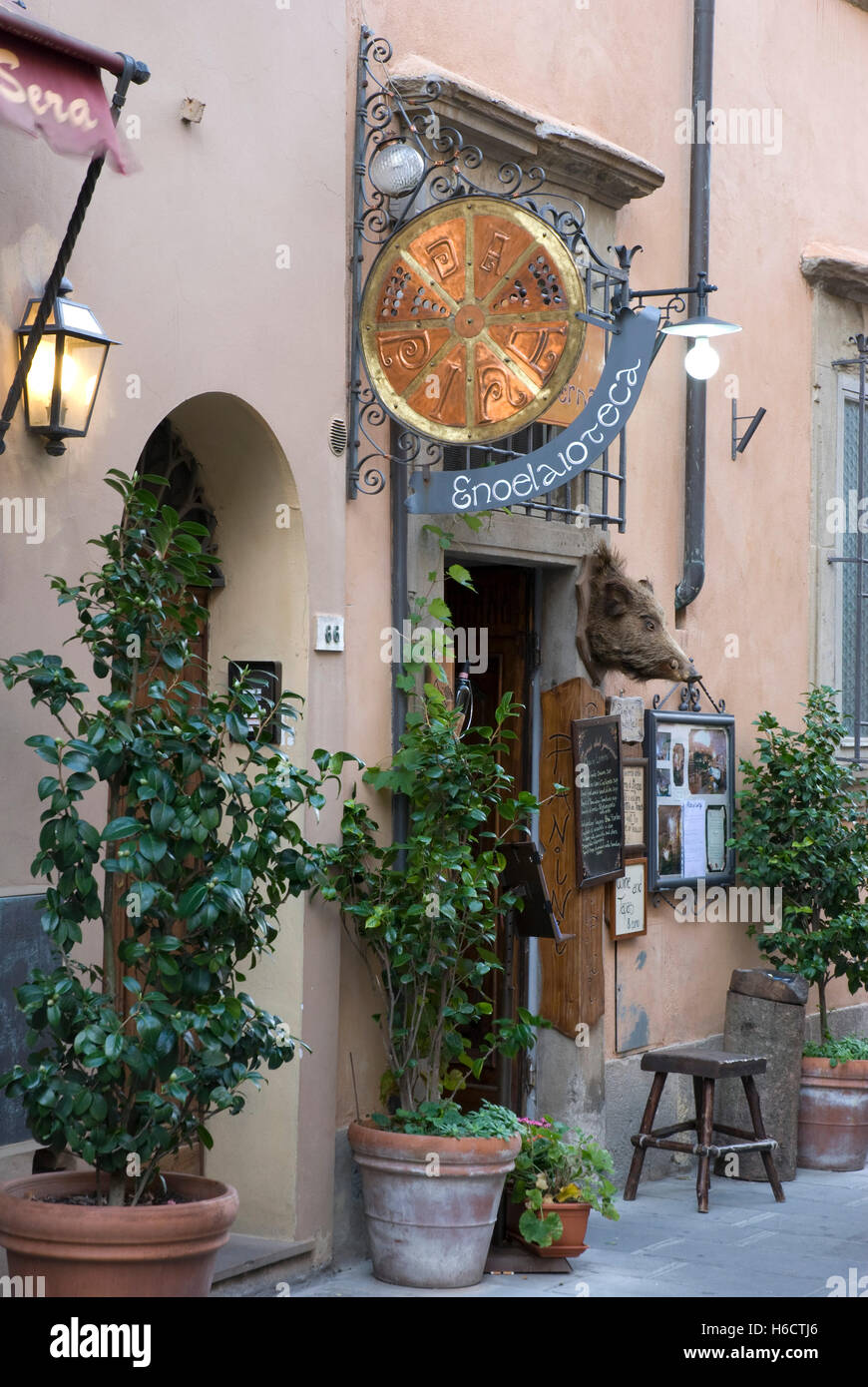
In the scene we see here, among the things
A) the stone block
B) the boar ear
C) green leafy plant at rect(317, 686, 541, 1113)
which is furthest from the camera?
the stone block

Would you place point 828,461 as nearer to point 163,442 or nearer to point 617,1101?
point 617,1101

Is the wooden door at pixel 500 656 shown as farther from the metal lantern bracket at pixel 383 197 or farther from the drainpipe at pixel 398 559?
the metal lantern bracket at pixel 383 197

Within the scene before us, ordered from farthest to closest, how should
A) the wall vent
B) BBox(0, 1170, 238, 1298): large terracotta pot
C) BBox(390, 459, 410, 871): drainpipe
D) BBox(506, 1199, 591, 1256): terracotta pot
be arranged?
BBox(390, 459, 410, 871): drainpipe, BBox(506, 1199, 591, 1256): terracotta pot, the wall vent, BBox(0, 1170, 238, 1298): large terracotta pot

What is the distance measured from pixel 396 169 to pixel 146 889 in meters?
3.24

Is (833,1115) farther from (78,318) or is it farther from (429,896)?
(78,318)

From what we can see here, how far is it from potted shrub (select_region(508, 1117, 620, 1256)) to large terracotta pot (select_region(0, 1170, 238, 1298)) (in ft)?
7.72

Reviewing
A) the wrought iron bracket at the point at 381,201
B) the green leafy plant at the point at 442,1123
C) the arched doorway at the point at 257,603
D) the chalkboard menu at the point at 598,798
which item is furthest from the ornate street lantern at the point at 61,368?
the chalkboard menu at the point at 598,798

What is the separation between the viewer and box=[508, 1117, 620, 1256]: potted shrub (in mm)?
6301

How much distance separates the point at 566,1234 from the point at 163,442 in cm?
317

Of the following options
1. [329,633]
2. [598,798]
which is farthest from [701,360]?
[329,633]

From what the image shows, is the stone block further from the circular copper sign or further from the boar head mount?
the circular copper sign

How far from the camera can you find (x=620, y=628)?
25.0 feet

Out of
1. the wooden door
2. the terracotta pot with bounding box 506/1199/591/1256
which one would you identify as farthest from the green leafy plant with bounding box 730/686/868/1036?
the terracotta pot with bounding box 506/1199/591/1256

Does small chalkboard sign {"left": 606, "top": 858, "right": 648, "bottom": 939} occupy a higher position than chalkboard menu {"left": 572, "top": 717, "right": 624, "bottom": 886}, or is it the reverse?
chalkboard menu {"left": 572, "top": 717, "right": 624, "bottom": 886}
